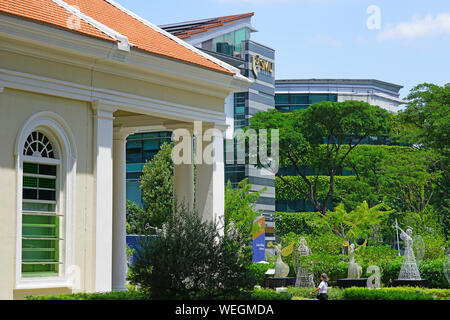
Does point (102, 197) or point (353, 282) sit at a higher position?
A: point (102, 197)

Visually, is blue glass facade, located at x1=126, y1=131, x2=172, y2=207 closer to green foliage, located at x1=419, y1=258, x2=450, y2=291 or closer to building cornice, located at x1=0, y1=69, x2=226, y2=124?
green foliage, located at x1=419, y1=258, x2=450, y2=291

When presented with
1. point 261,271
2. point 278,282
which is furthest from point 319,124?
point 278,282

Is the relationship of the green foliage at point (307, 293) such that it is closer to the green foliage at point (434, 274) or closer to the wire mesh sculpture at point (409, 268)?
the wire mesh sculpture at point (409, 268)

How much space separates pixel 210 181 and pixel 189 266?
7.08m

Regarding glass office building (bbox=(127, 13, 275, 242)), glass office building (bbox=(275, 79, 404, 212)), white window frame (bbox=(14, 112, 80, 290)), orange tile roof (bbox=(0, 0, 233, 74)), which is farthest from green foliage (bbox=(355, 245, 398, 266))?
glass office building (bbox=(275, 79, 404, 212))

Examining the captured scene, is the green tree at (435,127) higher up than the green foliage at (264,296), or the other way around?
the green tree at (435,127)

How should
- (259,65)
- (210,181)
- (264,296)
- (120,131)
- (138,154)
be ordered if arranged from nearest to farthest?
(264,296) < (210,181) < (120,131) < (138,154) < (259,65)

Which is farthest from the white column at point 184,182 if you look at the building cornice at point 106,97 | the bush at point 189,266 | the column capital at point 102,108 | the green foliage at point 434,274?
the green foliage at point 434,274

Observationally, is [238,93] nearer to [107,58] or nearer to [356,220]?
[356,220]

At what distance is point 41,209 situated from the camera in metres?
17.3

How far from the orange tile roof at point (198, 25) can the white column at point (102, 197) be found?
187 feet

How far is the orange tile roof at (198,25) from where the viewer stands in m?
76.1

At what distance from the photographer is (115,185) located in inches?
896

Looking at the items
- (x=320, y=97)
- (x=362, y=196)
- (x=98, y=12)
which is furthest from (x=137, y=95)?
(x=320, y=97)
